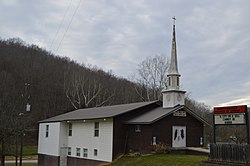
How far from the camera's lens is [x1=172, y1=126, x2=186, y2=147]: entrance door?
25.3 meters

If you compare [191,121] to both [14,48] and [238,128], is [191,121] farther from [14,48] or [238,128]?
[14,48]

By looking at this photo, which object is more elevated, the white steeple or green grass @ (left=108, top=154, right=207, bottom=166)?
the white steeple

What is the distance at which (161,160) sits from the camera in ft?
67.9

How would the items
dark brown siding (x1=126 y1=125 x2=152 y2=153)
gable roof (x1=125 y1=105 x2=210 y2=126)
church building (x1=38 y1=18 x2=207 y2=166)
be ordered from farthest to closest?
church building (x1=38 y1=18 x2=207 y2=166), dark brown siding (x1=126 y1=125 x2=152 y2=153), gable roof (x1=125 y1=105 x2=210 y2=126)

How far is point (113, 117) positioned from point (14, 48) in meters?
42.7

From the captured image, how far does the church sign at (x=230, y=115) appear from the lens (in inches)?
624

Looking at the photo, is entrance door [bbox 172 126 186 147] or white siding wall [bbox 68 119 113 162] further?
white siding wall [bbox 68 119 113 162]

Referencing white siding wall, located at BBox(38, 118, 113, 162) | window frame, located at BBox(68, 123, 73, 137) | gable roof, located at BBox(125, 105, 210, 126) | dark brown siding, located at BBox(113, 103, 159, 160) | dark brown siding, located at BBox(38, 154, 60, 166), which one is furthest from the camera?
dark brown siding, located at BBox(38, 154, 60, 166)

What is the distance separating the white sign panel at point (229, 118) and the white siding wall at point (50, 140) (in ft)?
64.6

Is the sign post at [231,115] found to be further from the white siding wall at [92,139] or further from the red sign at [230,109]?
the white siding wall at [92,139]

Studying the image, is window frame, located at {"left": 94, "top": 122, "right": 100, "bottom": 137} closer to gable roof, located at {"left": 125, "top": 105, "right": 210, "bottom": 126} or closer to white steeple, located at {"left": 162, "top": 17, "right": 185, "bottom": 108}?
gable roof, located at {"left": 125, "top": 105, "right": 210, "bottom": 126}

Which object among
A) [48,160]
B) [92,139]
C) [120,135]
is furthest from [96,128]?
[48,160]

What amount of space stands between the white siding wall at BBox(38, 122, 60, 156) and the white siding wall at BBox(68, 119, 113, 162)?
6.19 feet

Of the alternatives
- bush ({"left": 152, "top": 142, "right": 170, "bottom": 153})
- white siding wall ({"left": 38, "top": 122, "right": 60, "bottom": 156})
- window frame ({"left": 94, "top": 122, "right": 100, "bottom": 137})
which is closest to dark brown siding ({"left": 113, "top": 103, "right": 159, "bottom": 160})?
window frame ({"left": 94, "top": 122, "right": 100, "bottom": 137})
